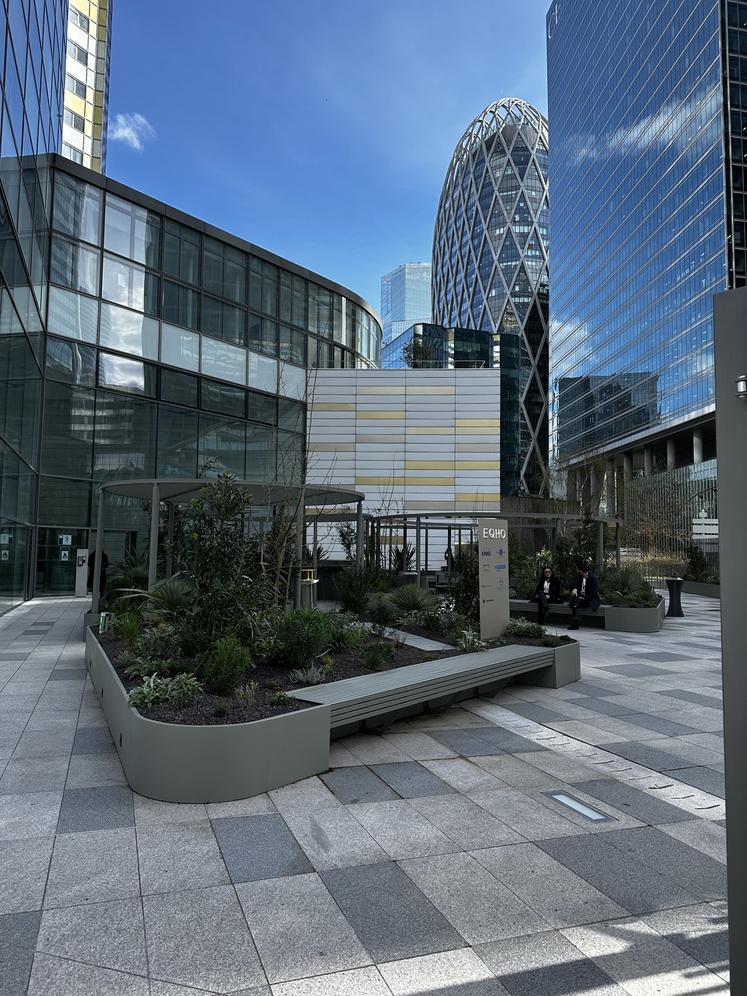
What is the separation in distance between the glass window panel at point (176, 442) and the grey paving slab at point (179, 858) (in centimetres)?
2233

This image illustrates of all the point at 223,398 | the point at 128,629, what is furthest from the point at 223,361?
the point at 128,629

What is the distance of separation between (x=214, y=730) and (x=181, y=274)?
81.6 feet

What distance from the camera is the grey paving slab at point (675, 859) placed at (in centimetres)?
411

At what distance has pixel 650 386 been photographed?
70250 mm

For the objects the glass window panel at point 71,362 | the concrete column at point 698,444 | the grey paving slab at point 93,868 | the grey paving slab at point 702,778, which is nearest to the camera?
the grey paving slab at point 93,868

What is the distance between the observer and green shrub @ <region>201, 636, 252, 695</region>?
6.57 m

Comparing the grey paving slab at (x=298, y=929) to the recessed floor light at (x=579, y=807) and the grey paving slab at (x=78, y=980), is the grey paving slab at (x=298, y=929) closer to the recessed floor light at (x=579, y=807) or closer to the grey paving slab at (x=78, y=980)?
the grey paving slab at (x=78, y=980)

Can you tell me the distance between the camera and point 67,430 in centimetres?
2366

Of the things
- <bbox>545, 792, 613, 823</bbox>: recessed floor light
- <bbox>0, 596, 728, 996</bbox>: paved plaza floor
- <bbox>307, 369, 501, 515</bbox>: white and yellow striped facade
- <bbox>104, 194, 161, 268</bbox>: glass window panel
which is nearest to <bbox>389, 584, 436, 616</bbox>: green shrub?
<bbox>0, 596, 728, 996</bbox>: paved plaza floor

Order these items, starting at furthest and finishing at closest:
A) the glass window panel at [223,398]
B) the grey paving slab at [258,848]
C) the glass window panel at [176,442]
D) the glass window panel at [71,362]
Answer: the glass window panel at [223,398] → the glass window panel at [176,442] → the glass window panel at [71,362] → the grey paving slab at [258,848]

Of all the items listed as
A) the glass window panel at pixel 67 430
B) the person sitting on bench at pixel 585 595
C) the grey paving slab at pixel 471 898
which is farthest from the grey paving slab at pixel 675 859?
the glass window panel at pixel 67 430

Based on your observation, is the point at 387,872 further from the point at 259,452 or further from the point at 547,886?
the point at 259,452

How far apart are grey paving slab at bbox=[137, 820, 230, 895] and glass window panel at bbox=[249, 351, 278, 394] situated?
2546 cm

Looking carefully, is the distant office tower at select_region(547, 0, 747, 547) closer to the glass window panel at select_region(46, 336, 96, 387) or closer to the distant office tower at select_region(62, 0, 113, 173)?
the glass window panel at select_region(46, 336, 96, 387)
